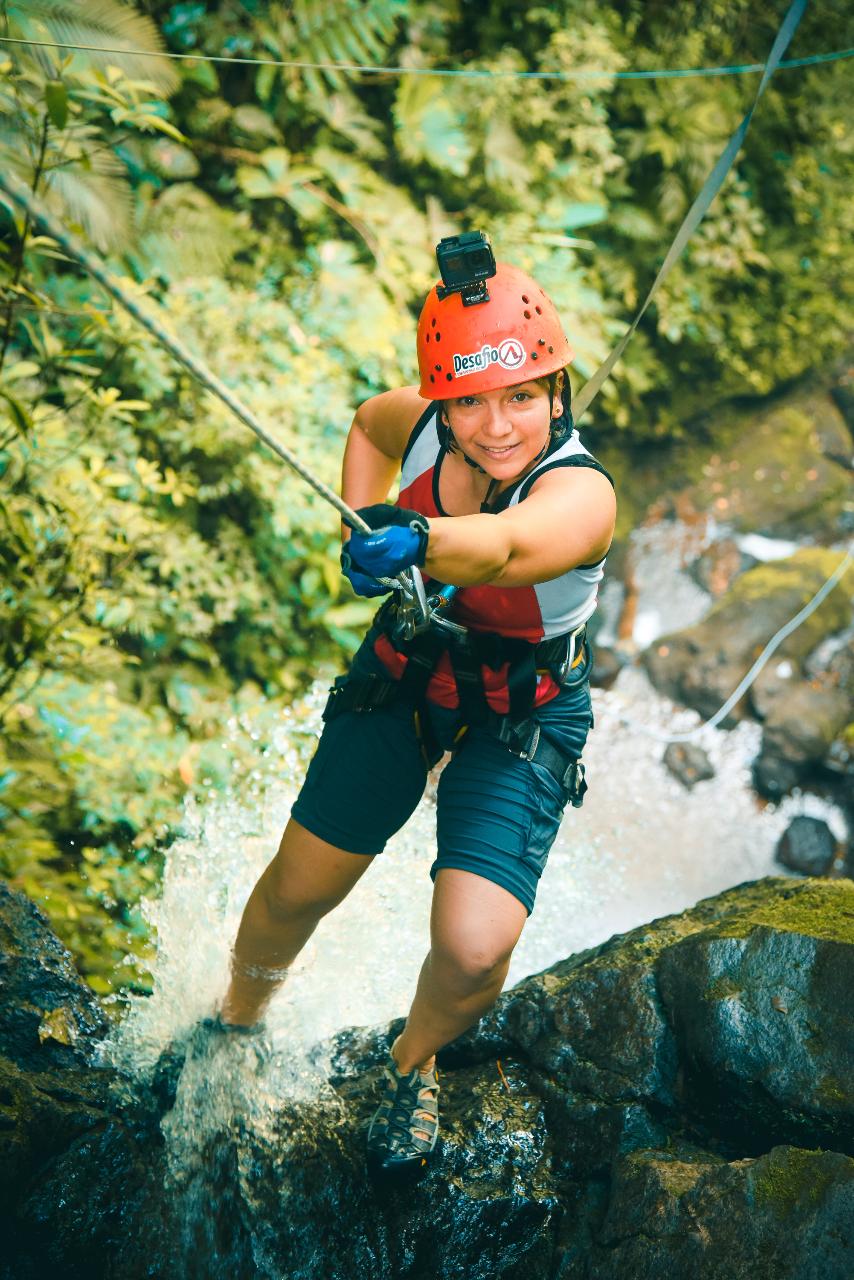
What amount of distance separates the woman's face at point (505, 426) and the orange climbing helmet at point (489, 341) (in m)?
0.05

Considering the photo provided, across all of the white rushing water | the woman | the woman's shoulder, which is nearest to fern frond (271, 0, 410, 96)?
the white rushing water

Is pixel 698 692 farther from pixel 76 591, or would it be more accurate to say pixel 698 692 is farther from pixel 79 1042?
pixel 79 1042

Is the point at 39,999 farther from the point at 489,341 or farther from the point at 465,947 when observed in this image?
the point at 489,341

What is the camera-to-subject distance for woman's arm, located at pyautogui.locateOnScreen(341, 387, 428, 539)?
9.63 feet

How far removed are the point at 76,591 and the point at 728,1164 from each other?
3.40 m

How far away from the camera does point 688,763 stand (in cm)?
699

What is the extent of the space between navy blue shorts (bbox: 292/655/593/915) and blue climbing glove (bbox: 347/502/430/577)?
33.4 inches

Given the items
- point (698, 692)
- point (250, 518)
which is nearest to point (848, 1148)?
point (250, 518)

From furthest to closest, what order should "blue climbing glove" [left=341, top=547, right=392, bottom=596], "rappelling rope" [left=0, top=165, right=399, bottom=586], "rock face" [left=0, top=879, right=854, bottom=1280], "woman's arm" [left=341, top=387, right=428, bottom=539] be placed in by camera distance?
"woman's arm" [left=341, top=387, right=428, bottom=539], "rock face" [left=0, top=879, right=854, bottom=1280], "blue climbing glove" [left=341, top=547, right=392, bottom=596], "rappelling rope" [left=0, top=165, right=399, bottom=586]

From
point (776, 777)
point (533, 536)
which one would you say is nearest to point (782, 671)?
point (776, 777)

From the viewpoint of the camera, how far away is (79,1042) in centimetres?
309

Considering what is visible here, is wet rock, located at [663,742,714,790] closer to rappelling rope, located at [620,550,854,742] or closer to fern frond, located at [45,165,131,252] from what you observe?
rappelling rope, located at [620,550,854,742]

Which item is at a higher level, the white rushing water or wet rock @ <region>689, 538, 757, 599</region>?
wet rock @ <region>689, 538, 757, 599</region>

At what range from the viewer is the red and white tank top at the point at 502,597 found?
8.07 ft
